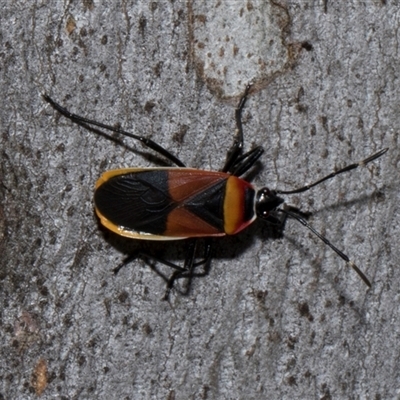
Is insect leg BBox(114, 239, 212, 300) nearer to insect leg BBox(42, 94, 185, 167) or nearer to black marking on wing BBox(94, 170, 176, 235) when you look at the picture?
black marking on wing BBox(94, 170, 176, 235)

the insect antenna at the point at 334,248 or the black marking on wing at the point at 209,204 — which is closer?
the insect antenna at the point at 334,248

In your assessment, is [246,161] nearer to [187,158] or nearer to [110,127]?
[187,158]

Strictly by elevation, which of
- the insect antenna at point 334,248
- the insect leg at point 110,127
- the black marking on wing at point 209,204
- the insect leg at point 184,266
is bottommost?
the insect leg at point 184,266

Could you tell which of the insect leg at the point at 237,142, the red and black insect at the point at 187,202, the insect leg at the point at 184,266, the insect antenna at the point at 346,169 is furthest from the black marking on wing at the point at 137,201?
the insect antenna at the point at 346,169

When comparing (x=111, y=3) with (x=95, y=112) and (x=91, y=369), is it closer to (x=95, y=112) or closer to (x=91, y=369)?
(x=95, y=112)

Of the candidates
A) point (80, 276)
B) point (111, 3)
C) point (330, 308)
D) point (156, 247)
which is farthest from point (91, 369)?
point (111, 3)

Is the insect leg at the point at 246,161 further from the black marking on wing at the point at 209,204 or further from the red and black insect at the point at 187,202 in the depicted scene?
the black marking on wing at the point at 209,204

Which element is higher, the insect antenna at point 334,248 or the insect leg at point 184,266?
the insect antenna at point 334,248

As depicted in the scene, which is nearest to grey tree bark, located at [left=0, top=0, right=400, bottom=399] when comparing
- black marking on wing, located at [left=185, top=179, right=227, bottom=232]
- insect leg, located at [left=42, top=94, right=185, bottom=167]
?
insect leg, located at [left=42, top=94, right=185, bottom=167]
